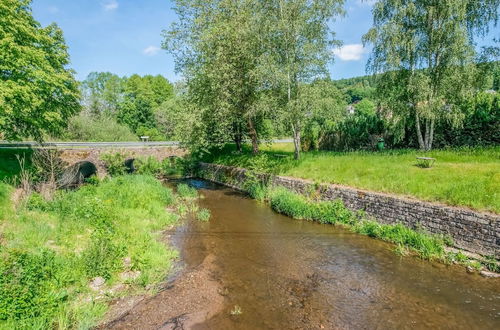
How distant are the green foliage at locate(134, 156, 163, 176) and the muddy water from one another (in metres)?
19.3

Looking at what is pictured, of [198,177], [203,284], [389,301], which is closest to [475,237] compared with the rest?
[389,301]

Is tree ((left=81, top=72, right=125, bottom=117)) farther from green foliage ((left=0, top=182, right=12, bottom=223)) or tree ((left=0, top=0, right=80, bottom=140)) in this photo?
green foliage ((left=0, top=182, right=12, bottom=223))

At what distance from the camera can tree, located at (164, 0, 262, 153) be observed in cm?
2156

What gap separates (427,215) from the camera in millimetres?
11570

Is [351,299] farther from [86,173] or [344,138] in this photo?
[86,173]

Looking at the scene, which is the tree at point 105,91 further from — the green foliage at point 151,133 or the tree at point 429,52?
the tree at point 429,52

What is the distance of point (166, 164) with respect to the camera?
32875mm

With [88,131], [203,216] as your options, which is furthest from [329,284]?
[88,131]

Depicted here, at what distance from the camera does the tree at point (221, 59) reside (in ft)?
70.7

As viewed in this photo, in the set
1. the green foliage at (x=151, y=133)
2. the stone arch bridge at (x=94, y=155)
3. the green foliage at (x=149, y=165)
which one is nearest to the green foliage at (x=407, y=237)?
the stone arch bridge at (x=94, y=155)

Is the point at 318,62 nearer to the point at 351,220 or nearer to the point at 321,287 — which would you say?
the point at 351,220

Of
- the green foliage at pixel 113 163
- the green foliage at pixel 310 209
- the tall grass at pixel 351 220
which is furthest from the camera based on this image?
the green foliage at pixel 113 163

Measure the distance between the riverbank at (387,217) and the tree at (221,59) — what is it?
665 centimetres

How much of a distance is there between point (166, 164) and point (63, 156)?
410 inches
